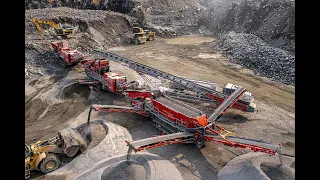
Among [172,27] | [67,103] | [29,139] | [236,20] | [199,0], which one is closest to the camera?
[29,139]

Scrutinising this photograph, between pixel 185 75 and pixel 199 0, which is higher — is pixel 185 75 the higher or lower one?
the lower one

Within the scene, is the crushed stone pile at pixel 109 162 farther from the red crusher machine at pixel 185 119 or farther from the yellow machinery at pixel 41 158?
the red crusher machine at pixel 185 119

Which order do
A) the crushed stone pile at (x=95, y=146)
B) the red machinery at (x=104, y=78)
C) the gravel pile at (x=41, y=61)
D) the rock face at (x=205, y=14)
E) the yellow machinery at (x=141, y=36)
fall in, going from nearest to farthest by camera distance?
the crushed stone pile at (x=95, y=146) < the red machinery at (x=104, y=78) < the gravel pile at (x=41, y=61) < the rock face at (x=205, y=14) < the yellow machinery at (x=141, y=36)

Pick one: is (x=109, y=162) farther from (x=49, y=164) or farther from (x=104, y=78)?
(x=104, y=78)

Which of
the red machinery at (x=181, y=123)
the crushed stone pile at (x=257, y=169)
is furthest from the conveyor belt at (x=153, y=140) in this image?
the crushed stone pile at (x=257, y=169)

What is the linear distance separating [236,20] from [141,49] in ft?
56.0

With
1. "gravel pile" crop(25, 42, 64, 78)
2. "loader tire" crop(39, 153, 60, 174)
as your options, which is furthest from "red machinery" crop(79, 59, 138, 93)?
"loader tire" crop(39, 153, 60, 174)

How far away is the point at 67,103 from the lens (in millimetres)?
16109

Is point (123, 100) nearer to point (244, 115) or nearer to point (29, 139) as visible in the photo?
point (29, 139)

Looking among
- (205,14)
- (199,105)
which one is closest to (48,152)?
(199,105)

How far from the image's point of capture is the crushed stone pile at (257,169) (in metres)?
8.62

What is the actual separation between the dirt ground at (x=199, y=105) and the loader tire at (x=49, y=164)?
2908 millimetres

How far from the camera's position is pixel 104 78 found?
16.7 meters
